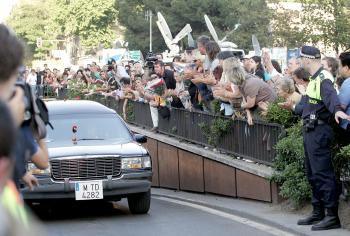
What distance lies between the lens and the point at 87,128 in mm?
12609

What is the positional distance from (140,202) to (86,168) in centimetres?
111

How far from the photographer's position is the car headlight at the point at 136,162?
11.7 meters

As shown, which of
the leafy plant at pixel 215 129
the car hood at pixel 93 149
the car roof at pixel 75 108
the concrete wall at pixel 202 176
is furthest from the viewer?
the leafy plant at pixel 215 129

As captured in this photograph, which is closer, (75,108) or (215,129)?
(75,108)

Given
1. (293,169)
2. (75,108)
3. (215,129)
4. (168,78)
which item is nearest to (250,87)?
(293,169)

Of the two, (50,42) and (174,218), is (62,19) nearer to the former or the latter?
(50,42)

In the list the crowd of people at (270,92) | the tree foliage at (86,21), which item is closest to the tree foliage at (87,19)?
the tree foliage at (86,21)

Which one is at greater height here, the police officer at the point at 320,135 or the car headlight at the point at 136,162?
the police officer at the point at 320,135

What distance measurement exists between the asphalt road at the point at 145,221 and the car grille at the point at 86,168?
0.58 meters

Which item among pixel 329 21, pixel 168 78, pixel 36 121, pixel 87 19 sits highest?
pixel 36 121

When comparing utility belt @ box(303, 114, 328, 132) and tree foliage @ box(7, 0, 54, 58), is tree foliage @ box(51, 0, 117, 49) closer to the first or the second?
tree foliage @ box(7, 0, 54, 58)

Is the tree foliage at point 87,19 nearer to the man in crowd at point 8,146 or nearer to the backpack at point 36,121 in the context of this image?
the backpack at point 36,121

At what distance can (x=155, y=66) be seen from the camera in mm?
17938

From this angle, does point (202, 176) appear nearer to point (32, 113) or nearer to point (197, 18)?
point (32, 113)
